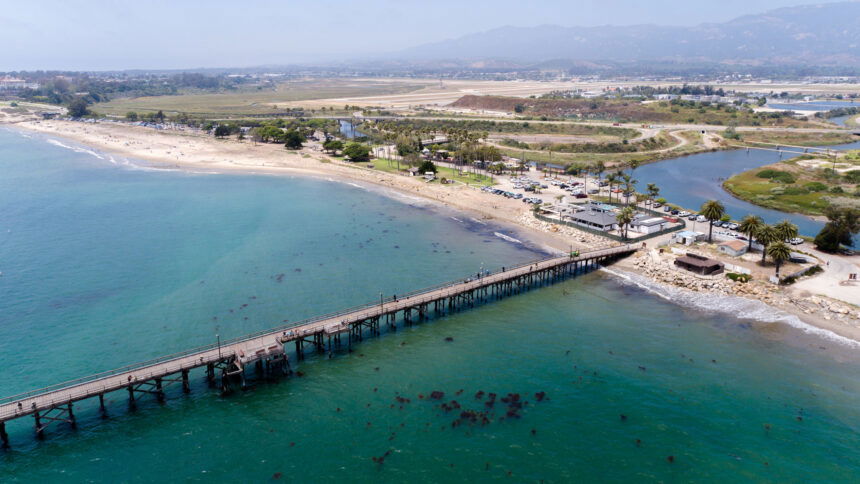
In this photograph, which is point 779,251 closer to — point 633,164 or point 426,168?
point 633,164

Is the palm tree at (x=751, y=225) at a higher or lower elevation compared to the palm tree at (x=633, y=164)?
lower

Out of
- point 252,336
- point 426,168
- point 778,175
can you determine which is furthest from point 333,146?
point 778,175

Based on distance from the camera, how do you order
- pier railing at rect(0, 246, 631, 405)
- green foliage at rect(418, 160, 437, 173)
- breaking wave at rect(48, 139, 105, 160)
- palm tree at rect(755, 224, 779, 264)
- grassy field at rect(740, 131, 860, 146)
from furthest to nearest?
grassy field at rect(740, 131, 860, 146) < breaking wave at rect(48, 139, 105, 160) < green foliage at rect(418, 160, 437, 173) < palm tree at rect(755, 224, 779, 264) < pier railing at rect(0, 246, 631, 405)

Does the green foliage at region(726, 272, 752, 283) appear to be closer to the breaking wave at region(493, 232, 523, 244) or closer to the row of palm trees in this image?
the row of palm trees

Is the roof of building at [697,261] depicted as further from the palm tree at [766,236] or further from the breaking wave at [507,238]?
the breaking wave at [507,238]

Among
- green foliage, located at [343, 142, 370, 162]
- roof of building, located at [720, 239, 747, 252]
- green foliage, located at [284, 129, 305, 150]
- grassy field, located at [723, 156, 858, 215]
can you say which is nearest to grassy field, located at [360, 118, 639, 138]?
green foliage, located at [284, 129, 305, 150]

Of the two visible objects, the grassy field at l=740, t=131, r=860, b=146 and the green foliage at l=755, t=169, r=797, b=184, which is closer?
the green foliage at l=755, t=169, r=797, b=184

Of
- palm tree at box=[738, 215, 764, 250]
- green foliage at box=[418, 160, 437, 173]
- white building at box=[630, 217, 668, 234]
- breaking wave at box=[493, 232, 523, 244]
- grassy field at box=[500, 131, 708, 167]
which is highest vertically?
green foliage at box=[418, 160, 437, 173]

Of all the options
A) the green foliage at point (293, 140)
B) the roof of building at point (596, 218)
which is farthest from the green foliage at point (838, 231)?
the green foliage at point (293, 140)
